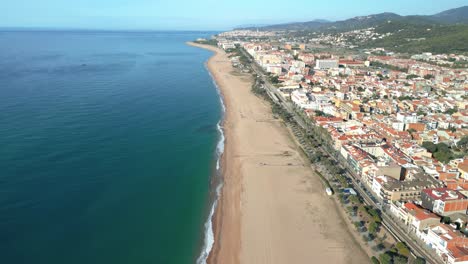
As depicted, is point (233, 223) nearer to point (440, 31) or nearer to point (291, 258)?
point (291, 258)

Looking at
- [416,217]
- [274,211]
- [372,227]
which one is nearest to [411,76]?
[416,217]

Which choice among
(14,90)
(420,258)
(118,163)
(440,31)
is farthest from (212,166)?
(440,31)

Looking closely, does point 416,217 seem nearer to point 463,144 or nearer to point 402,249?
point 402,249

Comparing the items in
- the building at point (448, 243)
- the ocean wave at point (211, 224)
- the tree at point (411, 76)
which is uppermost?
the tree at point (411, 76)

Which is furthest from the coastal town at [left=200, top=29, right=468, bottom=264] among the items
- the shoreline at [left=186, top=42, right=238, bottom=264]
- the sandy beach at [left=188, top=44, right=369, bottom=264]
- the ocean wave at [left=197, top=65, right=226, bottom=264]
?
the ocean wave at [left=197, top=65, right=226, bottom=264]

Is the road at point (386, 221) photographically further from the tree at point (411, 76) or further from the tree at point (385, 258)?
the tree at point (411, 76)

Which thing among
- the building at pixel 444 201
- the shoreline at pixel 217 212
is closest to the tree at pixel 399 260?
the building at pixel 444 201

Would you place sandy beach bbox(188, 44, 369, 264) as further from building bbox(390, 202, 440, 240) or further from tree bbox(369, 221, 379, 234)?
building bbox(390, 202, 440, 240)
